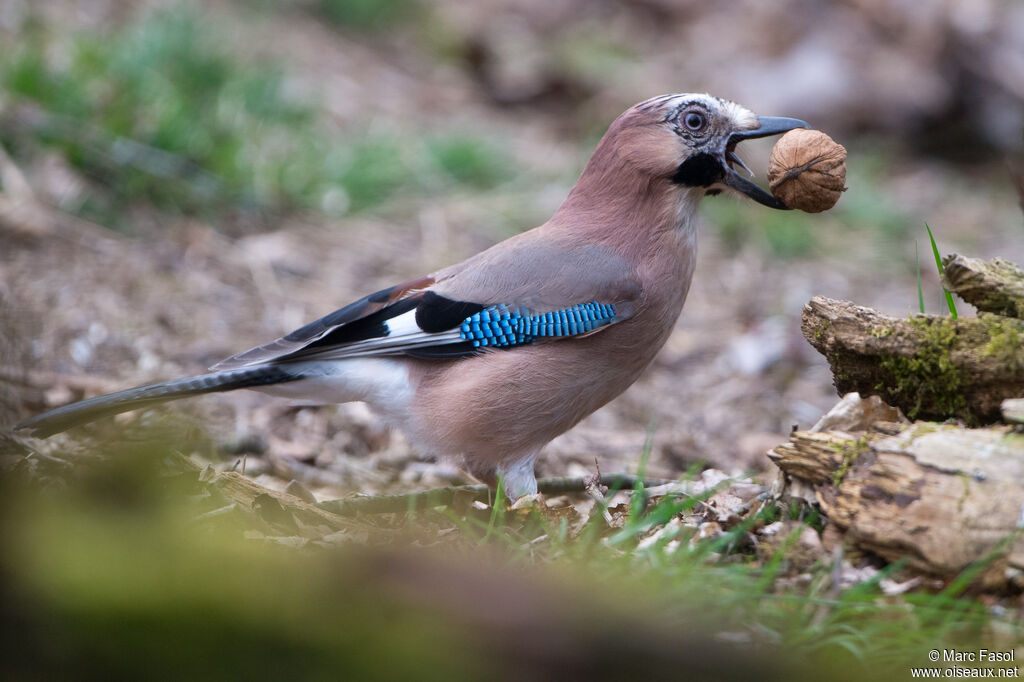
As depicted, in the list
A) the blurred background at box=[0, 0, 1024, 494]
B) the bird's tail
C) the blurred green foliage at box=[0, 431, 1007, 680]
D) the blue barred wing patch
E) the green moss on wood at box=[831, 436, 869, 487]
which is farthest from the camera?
the blurred background at box=[0, 0, 1024, 494]

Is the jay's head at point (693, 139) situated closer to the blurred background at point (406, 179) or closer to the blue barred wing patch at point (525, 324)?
the blue barred wing patch at point (525, 324)

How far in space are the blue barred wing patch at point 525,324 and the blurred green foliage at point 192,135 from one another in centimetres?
282

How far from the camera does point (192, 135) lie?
17.8ft

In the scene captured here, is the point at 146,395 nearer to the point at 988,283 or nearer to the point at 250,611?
the point at 250,611

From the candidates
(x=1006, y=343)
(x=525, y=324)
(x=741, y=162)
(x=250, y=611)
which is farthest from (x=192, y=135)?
(x=250, y=611)

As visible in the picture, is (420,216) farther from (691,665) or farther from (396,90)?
(691,665)

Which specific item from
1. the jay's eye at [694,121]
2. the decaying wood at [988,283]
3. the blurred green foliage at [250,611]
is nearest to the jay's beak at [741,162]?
the jay's eye at [694,121]

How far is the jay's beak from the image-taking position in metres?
3.15

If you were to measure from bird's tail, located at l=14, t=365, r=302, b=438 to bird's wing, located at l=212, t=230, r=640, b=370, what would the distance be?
0.05 metres

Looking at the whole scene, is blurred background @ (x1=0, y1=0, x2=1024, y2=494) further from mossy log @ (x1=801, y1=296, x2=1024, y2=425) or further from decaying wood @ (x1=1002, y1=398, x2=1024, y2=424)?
decaying wood @ (x1=1002, y1=398, x2=1024, y2=424)

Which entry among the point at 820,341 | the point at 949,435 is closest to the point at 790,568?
the point at 949,435

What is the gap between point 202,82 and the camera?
6.33m

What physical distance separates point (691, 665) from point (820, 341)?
64.7 inches

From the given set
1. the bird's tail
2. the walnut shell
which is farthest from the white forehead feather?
the bird's tail
